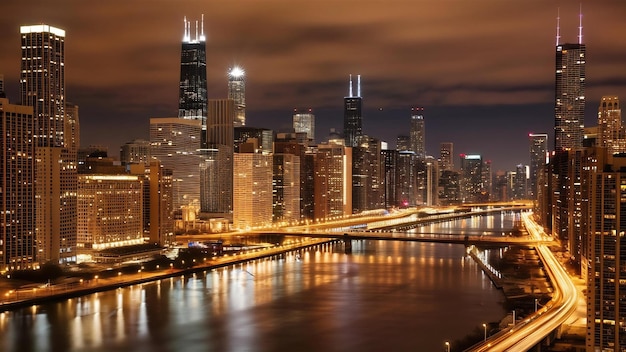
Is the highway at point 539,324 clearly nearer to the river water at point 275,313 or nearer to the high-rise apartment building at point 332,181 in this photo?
the river water at point 275,313

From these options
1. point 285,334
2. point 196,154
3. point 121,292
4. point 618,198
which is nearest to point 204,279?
point 121,292

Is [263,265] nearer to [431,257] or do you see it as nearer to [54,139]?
[431,257]

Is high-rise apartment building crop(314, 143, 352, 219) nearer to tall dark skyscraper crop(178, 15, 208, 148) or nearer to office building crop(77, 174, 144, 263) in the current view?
tall dark skyscraper crop(178, 15, 208, 148)

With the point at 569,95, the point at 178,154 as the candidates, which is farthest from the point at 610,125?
the point at 178,154

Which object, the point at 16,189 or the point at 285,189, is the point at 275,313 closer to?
the point at 16,189

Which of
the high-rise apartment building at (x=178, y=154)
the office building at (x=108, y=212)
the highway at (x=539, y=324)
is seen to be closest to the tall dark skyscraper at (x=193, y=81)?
the high-rise apartment building at (x=178, y=154)
